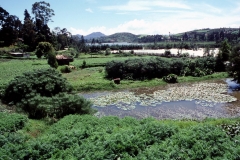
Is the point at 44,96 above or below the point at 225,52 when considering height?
below

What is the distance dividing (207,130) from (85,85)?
2085 centimetres

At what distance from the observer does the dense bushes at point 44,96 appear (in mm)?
15945

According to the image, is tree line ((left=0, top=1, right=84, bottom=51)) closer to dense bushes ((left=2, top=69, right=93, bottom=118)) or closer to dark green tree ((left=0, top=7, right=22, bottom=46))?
dark green tree ((left=0, top=7, right=22, bottom=46))

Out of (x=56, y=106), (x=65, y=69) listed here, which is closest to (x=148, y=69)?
(x=65, y=69)

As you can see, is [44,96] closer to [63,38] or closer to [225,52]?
[225,52]

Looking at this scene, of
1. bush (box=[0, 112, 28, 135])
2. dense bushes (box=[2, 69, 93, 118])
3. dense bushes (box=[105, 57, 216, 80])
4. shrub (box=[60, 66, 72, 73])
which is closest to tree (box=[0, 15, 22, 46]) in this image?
shrub (box=[60, 66, 72, 73])

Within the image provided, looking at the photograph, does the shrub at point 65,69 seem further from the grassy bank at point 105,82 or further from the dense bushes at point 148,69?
the dense bushes at point 148,69

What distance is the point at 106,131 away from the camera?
1052cm

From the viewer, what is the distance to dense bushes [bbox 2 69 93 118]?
628 inches

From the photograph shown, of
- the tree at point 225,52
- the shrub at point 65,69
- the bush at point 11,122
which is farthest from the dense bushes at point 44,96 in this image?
the tree at point 225,52

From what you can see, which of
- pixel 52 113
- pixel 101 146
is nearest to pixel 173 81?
pixel 52 113

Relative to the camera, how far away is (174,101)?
22672 mm

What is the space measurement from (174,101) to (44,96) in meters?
12.7

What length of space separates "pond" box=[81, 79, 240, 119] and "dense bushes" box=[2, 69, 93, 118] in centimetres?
361
